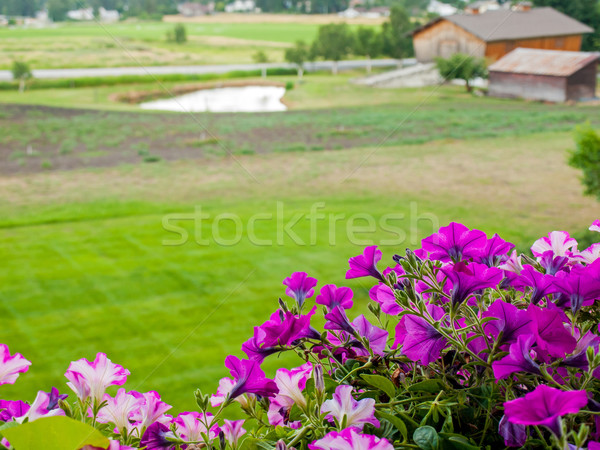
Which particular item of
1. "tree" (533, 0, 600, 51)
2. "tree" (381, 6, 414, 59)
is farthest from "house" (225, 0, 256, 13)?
"tree" (533, 0, 600, 51)

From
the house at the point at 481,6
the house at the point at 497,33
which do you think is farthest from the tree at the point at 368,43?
the house at the point at 481,6

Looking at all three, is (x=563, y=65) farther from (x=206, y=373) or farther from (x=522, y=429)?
(x=522, y=429)

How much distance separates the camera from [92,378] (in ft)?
0.99

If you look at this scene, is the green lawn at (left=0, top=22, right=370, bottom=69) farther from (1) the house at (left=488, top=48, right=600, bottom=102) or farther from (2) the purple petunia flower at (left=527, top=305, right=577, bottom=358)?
(2) the purple petunia flower at (left=527, top=305, right=577, bottom=358)

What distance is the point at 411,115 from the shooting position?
7.16 meters

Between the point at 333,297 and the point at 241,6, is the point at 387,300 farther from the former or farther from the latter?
the point at 241,6

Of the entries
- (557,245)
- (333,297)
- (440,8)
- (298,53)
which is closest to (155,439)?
(333,297)

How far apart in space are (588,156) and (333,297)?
10.7 feet

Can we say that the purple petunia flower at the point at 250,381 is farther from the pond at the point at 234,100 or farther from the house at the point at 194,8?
the pond at the point at 234,100

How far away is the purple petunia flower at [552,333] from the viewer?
26 centimetres

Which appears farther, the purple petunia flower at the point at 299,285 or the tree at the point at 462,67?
the tree at the point at 462,67

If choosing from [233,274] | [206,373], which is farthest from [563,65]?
[206,373]

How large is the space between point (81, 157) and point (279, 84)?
207 centimetres

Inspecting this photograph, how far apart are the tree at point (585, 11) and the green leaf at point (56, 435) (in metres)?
6.15
